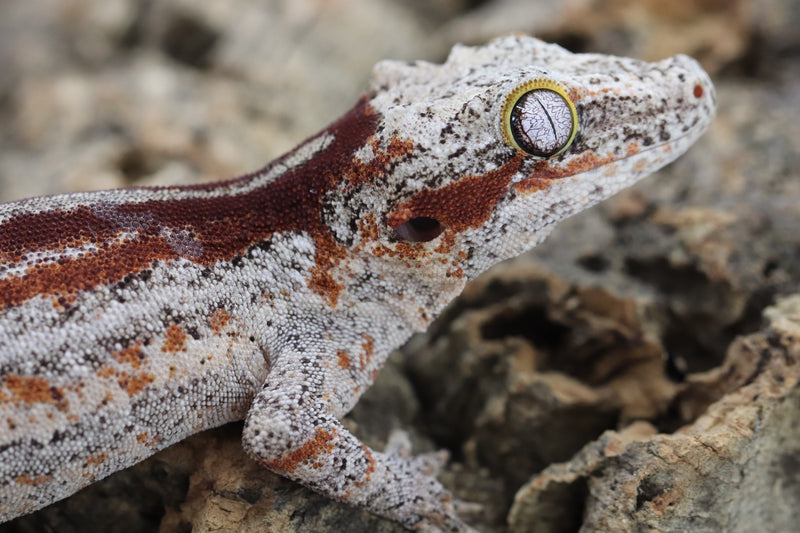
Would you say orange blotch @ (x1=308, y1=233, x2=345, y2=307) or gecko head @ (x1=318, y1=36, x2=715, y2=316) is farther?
orange blotch @ (x1=308, y1=233, x2=345, y2=307)

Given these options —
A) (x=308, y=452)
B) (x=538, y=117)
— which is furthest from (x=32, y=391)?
(x=538, y=117)

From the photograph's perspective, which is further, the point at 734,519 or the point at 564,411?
the point at 564,411

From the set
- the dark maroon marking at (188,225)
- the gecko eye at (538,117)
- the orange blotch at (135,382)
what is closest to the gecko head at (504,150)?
the gecko eye at (538,117)

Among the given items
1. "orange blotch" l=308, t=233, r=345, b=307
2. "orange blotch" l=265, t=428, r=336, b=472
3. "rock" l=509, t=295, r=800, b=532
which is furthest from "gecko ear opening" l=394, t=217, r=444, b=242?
"rock" l=509, t=295, r=800, b=532

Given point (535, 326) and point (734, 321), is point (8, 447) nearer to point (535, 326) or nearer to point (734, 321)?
point (535, 326)

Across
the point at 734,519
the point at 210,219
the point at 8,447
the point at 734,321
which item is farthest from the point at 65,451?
the point at 734,321

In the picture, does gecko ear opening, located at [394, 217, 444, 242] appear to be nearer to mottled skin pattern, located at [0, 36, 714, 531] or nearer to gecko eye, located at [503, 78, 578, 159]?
mottled skin pattern, located at [0, 36, 714, 531]
